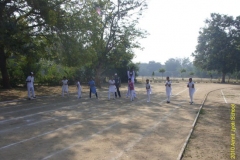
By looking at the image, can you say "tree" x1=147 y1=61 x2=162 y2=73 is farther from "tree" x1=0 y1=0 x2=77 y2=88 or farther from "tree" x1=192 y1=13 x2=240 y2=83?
"tree" x1=0 y1=0 x2=77 y2=88

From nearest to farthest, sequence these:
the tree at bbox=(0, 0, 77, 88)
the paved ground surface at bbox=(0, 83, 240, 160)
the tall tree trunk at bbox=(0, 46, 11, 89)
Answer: the paved ground surface at bbox=(0, 83, 240, 160)
the tree at bbox=(0, 0, 77, 88)
the tall tree trunk at bbox=(0, 46, 11, 89)

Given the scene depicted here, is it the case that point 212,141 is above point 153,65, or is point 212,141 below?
below

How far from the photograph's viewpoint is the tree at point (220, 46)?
182 feet

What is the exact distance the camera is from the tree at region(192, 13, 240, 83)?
55.5 meters

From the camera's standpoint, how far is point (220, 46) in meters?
A: 57.1

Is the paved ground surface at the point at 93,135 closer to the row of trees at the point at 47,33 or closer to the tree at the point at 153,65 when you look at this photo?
the row of trees at the point at 47,33

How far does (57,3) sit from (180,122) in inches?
537

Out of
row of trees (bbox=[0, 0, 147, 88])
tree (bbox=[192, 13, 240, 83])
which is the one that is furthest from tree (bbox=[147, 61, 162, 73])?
row of trees (bbox=[0, 0, 147, 88])

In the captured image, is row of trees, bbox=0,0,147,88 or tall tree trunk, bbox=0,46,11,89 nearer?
row of trees, bbox=0,0,147,88

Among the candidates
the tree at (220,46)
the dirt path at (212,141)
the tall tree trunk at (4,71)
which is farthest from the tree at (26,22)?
the tree at (220,46)

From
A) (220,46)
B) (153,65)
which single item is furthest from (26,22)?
(153,65)

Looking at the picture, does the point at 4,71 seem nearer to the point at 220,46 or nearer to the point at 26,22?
the point at 26,22

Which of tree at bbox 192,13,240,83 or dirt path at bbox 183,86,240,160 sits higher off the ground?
tree at bbox 192,13,240,83

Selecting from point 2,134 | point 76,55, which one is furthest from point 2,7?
point 2,134
